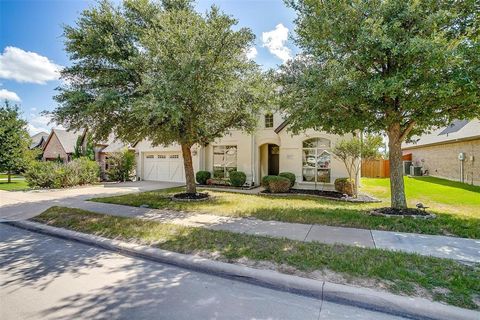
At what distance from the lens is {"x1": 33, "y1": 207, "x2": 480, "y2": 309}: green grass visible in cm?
355

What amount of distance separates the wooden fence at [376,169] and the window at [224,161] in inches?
485

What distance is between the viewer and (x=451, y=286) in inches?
140

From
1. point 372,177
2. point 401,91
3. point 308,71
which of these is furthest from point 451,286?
point 372,177

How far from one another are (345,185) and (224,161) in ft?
27.0

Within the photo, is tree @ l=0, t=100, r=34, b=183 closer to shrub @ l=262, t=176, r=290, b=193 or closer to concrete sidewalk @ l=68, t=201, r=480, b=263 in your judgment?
concrete sidewalk @ l=68, t=201, r=480, b=263

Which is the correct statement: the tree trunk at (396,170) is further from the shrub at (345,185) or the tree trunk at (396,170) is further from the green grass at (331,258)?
the shrub at (345,185)

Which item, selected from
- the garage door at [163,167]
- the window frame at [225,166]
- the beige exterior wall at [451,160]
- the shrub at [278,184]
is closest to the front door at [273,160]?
the window frame at [225,166]

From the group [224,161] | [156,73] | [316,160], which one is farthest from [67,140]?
[316,160]

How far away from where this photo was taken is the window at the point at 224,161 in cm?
1747

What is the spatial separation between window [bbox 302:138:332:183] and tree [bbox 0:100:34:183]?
21.0 meters

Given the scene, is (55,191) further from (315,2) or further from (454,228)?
(454,228)

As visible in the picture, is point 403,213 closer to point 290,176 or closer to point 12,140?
point 290,176

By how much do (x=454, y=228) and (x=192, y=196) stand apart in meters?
8.95

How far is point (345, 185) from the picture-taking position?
12.6 meters
